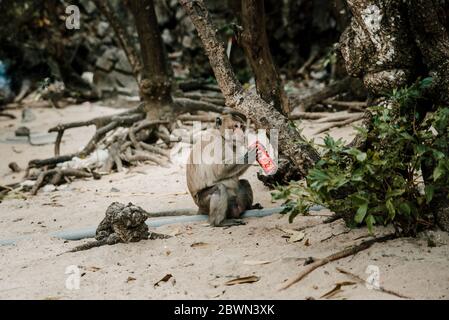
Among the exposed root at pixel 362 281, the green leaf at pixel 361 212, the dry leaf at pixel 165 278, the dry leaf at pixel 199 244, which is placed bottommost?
the dry leaf at pixel 165 278

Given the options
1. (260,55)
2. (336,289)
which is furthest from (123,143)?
(336,289)

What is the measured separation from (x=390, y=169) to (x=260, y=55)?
112 inches

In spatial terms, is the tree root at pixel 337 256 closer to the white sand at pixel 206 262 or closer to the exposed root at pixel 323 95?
the white sand at pixel 206 262

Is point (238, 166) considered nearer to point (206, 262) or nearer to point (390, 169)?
point (206, 262)

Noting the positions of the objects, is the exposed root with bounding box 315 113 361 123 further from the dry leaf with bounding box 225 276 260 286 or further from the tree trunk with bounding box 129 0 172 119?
the dry leaf with bounding box 225 276 260 286

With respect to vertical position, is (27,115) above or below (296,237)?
above

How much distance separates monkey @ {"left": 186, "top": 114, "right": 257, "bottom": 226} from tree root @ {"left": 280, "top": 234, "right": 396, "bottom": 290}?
165 cm

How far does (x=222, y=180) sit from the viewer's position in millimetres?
5789

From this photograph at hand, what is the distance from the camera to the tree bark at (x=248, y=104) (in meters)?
4.30

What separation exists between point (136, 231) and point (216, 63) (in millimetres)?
1518

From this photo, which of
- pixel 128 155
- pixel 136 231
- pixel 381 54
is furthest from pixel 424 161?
pixel 128 155

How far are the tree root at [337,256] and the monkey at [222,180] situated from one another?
165 centimetres

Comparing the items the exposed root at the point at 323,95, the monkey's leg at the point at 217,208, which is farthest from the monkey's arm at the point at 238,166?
the exposed root at the point at 323,95

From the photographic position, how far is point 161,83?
8766 mm
